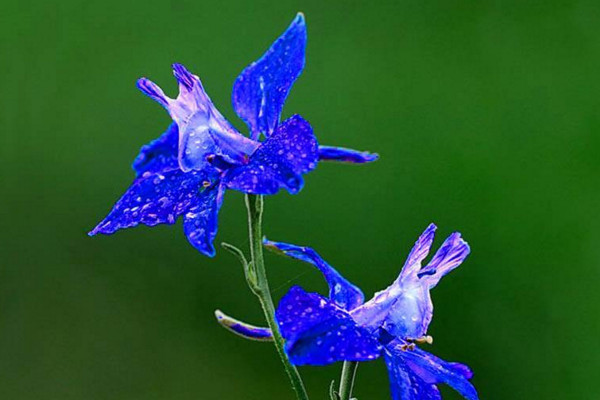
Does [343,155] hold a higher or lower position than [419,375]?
higher

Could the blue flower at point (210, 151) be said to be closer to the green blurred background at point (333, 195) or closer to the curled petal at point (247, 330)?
the curled petal at point (247, 330)

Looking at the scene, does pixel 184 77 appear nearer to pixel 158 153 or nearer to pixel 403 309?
pixel 158 153

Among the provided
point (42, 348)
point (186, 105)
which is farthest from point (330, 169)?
point (186, 105)

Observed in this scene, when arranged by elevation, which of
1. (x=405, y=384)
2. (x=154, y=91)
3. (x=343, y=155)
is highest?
(x=154, y=91)

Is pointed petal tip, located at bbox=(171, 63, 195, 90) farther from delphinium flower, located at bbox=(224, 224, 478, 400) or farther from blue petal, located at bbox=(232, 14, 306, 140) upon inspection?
delphinium flower, located at bbox=(224, 224, 478, 400)

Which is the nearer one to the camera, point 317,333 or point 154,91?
point 317,333

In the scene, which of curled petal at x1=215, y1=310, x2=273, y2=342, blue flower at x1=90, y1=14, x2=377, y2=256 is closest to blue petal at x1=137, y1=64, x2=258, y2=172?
blue flower at x1=90, y1=14, x2=377, y2=256

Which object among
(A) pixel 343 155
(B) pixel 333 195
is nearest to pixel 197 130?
(A) pixel 343 155

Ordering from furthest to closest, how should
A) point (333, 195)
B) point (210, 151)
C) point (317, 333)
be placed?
point (333, 195) < point (210, 151) < point (317, 333)
